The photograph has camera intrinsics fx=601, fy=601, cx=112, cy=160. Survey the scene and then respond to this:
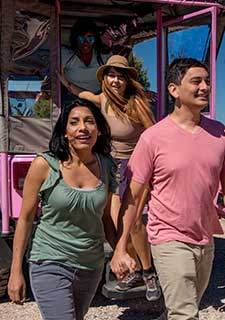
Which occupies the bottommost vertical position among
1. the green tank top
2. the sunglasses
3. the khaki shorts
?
the khaki shorts

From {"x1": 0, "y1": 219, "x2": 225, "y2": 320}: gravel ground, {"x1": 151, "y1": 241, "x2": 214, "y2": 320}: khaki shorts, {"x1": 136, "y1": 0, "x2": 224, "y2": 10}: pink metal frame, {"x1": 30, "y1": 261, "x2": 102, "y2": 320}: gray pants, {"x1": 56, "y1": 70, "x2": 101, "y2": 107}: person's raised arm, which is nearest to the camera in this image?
{"x1": 30, "y1": 261, "x2": 102, "y2": 320}: gray pants

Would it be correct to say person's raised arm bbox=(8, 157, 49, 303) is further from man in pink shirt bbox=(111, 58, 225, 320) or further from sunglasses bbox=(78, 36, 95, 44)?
sunglasses bbox=(78, 36, 95, 44)

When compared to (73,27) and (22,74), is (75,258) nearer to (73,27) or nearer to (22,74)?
(22,74)

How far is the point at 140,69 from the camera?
5941 millimetres

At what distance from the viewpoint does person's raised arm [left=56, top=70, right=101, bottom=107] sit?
4816mm

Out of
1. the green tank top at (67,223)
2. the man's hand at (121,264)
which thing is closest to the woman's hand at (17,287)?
the green tank top at (67,223)

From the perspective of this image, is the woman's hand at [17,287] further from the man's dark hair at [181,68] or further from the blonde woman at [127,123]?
the blonde woman at [127,123]

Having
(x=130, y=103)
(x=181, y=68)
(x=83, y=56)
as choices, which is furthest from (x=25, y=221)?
(x=83, y=56)

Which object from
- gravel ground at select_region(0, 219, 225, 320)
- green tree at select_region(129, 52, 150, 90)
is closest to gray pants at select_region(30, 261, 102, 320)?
gravel ground at select_region(0, 219, 225, 320)

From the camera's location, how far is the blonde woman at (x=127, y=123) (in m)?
4.55

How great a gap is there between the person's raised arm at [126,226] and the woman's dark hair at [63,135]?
0.82 feet

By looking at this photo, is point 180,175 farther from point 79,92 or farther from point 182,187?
point 79,92

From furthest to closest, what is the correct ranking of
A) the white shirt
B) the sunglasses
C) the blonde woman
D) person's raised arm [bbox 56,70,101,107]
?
the sunglasses → the white shirt → person's raised arm [bbox 56,70,101,107] → the blonde woman

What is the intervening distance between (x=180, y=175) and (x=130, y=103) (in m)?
1.72
